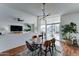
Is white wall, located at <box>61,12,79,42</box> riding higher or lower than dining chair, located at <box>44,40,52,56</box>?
higher

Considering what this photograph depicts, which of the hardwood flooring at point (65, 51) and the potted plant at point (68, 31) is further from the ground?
the potted plant at point (68, 31)

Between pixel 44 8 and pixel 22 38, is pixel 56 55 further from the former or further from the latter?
pixel 44 8

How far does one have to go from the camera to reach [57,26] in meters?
2.51

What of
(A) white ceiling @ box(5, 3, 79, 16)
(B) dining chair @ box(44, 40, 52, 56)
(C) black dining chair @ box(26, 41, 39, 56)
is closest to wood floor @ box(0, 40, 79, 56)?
(C) black dining chair @ box(26, 41, 39, 56)

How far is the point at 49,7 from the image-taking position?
2.41m

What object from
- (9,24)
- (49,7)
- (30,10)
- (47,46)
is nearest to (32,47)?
(47,46)

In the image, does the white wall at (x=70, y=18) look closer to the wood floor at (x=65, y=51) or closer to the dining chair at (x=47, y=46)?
the wood floor at (x=65, y=51)

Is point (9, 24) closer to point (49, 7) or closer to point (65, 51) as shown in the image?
point (49, 7)

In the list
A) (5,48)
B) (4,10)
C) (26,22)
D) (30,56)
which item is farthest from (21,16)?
(30,56)

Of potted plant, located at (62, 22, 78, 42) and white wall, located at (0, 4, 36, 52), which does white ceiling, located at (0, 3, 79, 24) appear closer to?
white wall, located at (0, 4, 36, 52)

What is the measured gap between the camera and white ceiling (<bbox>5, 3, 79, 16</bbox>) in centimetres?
237

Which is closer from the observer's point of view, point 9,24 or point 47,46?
point 9,24

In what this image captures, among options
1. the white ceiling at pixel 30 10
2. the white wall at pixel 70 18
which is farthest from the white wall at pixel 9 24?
the white wall at pixel 70 18

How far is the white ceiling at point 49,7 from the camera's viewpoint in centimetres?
237
